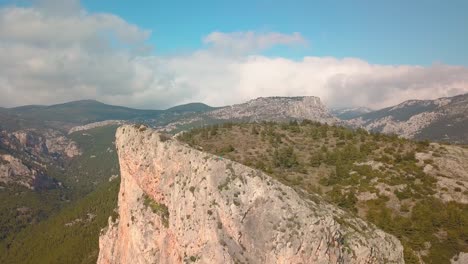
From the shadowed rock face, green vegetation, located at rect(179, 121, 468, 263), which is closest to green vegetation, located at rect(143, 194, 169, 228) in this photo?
the shadowed rock face

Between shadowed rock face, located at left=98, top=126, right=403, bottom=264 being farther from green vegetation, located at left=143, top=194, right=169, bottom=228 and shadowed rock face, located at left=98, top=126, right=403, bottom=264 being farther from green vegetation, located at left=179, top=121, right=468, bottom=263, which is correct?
green vegetation, located at left=179, top=121, right=468, bottom=263

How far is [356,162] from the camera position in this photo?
241ft

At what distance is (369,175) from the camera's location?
66688 millimetres

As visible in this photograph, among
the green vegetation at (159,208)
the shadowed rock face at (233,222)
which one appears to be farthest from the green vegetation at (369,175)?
the green vegetation at (159,208)

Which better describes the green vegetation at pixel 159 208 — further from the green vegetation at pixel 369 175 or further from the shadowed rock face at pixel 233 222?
the green vegetation at pixel 369 175

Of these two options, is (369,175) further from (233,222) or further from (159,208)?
(159,208)

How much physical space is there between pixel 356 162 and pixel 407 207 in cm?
1728

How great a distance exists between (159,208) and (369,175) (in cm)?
3989

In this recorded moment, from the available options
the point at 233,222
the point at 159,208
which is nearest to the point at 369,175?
the point at 233,222

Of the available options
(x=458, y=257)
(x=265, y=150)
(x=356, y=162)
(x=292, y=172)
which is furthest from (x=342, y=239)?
(x=265, y=150)

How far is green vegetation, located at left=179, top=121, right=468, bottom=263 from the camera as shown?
53.0 meters

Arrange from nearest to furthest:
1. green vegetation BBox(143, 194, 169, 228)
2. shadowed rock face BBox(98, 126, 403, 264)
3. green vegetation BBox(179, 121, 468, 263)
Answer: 1. shadowed rock face BBox(98, 126, 403, 264)
2. green vegetation BBox(143, 194, 169, 228)
3. green vegetation BBox(179, 121, 468, 263)

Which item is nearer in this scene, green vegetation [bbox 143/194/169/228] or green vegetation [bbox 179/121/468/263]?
green vegetation [bbox 143/194/169/228]

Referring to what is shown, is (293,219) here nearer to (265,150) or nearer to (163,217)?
(163,217)
